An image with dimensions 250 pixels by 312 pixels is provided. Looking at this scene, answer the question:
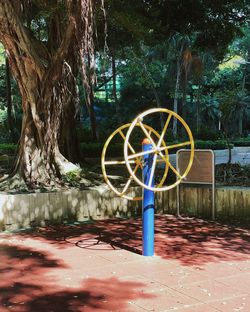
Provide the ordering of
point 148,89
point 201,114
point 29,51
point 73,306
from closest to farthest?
point 73,306, point 29,51, point 148,89, point 201,114

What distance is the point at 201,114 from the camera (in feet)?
128

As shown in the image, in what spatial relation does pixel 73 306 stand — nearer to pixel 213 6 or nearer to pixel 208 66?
pixel 213 6

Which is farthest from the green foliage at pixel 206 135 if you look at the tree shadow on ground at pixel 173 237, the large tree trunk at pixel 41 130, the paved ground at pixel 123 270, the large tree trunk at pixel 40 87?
the paved ground at pixel 123 270

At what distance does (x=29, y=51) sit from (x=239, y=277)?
5569mm

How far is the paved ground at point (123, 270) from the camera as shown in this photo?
447cm

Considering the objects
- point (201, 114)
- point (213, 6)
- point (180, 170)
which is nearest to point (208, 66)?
point (201, 114)

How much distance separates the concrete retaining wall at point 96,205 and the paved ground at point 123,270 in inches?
16.0

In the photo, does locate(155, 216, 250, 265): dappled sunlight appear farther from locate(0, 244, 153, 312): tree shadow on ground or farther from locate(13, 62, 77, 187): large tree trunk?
locate(13, 62, 77, 187): large tree trunk

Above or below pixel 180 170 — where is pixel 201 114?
above

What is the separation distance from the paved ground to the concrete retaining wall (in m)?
0.41

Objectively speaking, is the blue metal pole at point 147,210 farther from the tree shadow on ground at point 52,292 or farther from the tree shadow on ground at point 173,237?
the tree shadow on ground at point 52,292

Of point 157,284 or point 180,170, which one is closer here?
point 157,284

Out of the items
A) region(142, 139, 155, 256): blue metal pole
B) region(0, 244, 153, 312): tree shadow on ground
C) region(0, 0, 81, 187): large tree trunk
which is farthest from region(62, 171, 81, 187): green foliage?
region(0, 244, 153, 312): tree shadow on ground

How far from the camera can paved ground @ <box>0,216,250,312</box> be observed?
447 centimetres
